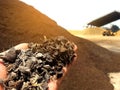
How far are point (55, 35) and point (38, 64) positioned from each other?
474 cm

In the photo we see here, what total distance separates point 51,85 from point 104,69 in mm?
5351

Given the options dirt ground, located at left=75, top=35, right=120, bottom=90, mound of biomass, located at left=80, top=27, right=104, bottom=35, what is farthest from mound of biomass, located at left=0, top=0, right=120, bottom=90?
mound of biomass, located at left=80, top=27, right=104, bottom=35

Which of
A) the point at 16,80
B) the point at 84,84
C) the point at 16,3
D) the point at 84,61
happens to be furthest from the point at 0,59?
the point at 16,3

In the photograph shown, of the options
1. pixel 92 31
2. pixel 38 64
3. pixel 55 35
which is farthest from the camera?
pixel 92 31

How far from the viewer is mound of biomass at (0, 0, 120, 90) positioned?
343 inches

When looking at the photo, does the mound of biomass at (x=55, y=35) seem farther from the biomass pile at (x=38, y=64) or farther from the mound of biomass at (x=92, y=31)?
the mound of biomass at (x=92, y=31)

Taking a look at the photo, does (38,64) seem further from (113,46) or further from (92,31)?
(92,31)

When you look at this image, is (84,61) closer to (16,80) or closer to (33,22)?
(33,22)

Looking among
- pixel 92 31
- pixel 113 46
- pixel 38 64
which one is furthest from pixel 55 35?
pixel 92 31

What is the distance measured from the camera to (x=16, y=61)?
18.0ft

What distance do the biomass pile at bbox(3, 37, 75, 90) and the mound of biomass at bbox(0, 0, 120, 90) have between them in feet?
8.61

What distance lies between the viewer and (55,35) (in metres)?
9.97

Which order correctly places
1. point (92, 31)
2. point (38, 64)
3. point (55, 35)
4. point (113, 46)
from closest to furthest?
point (38, 64)
point (55, 35)
point (113, 46)
point (92, 31)

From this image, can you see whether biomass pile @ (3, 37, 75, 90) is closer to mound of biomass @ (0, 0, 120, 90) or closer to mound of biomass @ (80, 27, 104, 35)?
mound of biomass @ (0, 0, 120, 90)
